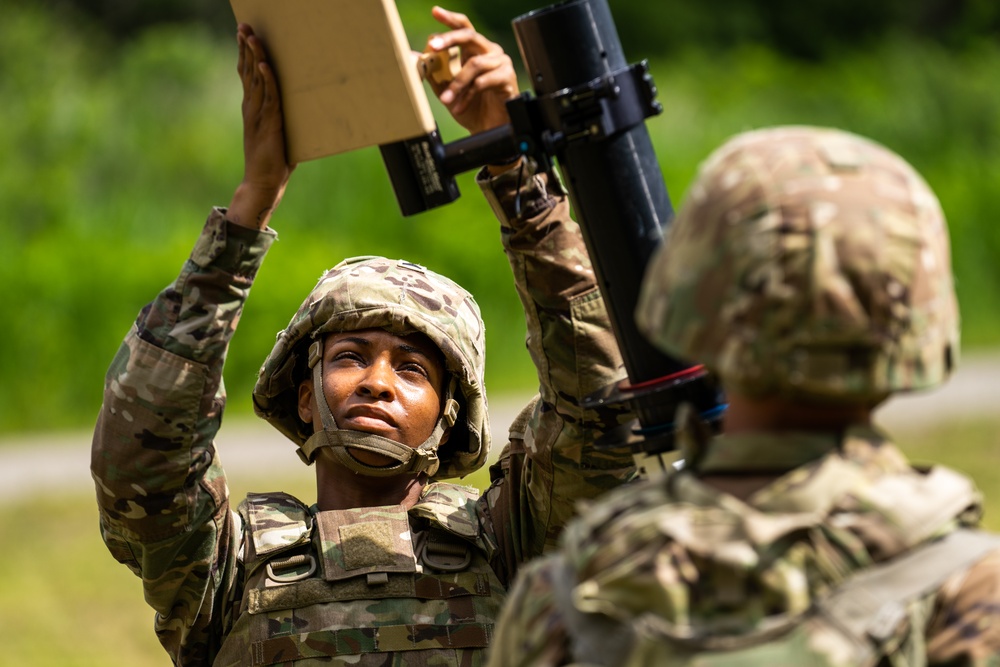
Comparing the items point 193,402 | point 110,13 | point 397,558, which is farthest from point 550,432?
point 110,13

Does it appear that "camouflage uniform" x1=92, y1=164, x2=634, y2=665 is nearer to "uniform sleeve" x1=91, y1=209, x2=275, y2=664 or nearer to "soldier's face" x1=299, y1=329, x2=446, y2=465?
"uniform sleeve" x1=91, y1=209, x2=275, y2=664

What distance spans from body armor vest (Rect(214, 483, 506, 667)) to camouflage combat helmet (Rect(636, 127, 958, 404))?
200 centimetres

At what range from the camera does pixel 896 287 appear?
2.64 m

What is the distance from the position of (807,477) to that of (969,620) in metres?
0.32

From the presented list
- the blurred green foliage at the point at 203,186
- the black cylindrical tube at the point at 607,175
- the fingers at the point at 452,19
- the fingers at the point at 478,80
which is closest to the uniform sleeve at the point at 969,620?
the black cylindrical tube at the point at 607,175

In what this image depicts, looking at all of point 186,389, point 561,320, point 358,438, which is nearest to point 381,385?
point 358,438

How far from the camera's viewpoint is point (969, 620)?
2.64 m

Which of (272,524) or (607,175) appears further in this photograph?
(272,524)

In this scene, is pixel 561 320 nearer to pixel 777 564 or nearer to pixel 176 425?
pixel 176 425

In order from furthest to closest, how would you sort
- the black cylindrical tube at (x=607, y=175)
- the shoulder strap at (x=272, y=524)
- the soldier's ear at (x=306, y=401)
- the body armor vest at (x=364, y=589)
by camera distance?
the soldier's ear at (x=306, y=401) < the shoulder strap at (x=272, y=524) < the body armor vest at (x=364, y=589) < the black cylindrical tube at (x=607, y=175)

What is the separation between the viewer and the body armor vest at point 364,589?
4.50 metres

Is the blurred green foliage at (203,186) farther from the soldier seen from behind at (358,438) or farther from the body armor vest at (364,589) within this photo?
the body armor vest at (364,589)

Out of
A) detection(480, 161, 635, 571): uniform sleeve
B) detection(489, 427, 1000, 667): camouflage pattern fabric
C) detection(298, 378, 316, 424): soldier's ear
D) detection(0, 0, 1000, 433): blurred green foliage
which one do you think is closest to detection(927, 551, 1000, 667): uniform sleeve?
detection(489, 427, 1000, 667): camouflage pattern fabric

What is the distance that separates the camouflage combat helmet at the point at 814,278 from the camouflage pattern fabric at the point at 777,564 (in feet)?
0.43
